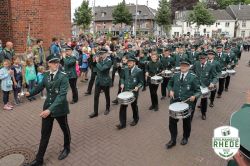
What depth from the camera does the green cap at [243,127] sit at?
4.89 ft

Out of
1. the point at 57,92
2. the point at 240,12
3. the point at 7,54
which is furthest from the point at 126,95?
the point at 240,12

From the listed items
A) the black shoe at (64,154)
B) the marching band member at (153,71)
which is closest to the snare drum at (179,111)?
the black shoe at (64,154)

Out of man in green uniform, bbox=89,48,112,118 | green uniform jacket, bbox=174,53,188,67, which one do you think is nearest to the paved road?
man in green uniform, bbox=89,48,112,118

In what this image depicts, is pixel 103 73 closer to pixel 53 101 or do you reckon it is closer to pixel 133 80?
pixel 133 80

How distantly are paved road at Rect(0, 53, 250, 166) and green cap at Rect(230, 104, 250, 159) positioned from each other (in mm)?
4273

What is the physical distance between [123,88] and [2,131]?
3525 mm

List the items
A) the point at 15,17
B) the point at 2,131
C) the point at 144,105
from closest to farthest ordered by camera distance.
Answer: the point at 2,131 → the point at 144,105 → the point at 15,17

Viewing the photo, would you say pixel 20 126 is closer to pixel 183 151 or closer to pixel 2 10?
pixel 183 151

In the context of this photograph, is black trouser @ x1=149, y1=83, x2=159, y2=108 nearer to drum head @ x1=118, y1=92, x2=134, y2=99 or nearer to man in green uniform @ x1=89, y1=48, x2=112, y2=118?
man in green uniform @ x1=89, y1=48, x2=112, y2=118

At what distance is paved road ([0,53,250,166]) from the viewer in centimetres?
595

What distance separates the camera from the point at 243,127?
5.18 ft

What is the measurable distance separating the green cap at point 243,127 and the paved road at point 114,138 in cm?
427

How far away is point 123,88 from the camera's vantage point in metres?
7.77

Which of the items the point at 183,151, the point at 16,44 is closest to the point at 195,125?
the point at 183,151
